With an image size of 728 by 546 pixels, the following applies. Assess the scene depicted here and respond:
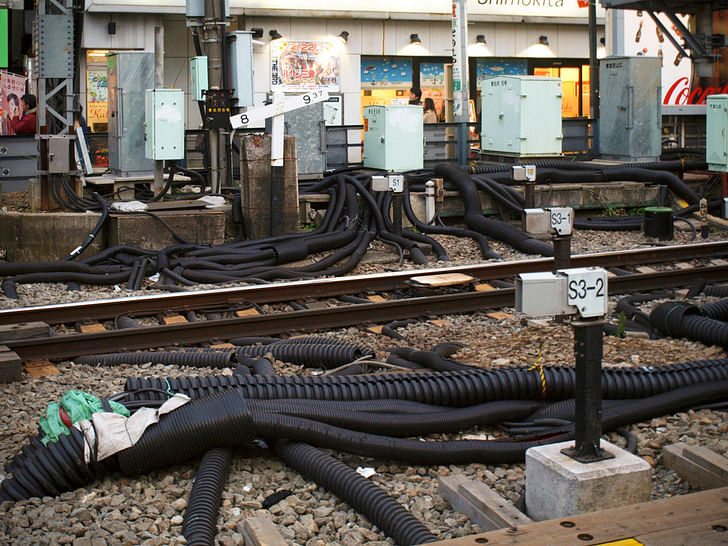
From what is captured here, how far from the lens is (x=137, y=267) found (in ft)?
39.0

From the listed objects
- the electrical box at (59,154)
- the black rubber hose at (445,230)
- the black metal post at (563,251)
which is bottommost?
the black rubber hose at (445,230)

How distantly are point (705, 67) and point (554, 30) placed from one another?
5.54 m

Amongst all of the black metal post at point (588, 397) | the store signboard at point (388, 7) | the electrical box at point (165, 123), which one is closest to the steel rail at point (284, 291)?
the electrical box at point (165, 123)

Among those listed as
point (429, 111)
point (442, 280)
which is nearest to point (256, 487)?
point (442, 280)

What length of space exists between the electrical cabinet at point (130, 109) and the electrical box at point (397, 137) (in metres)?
3.88

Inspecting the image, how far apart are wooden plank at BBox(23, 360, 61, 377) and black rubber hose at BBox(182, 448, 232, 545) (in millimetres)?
2954

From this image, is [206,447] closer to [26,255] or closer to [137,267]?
[137,267]

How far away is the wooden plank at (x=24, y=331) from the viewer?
8.86m

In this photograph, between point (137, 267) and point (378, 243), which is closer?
point (137, 267)

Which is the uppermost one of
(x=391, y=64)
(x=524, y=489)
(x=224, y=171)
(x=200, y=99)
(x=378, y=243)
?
(x=391, y=64)

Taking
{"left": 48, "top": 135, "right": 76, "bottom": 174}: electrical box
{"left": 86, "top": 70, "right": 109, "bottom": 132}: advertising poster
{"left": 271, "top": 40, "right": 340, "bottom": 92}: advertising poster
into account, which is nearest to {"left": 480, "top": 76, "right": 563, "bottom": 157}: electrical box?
{"left": 271, "top": 40, "right": 340, "bottom": 92}: advertising poster

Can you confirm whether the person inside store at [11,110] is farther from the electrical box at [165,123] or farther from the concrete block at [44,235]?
the concrete block at [44,235]

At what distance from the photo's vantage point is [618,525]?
13.8 feet

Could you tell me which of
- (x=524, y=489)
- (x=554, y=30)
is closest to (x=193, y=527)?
(x=524, y=489)
